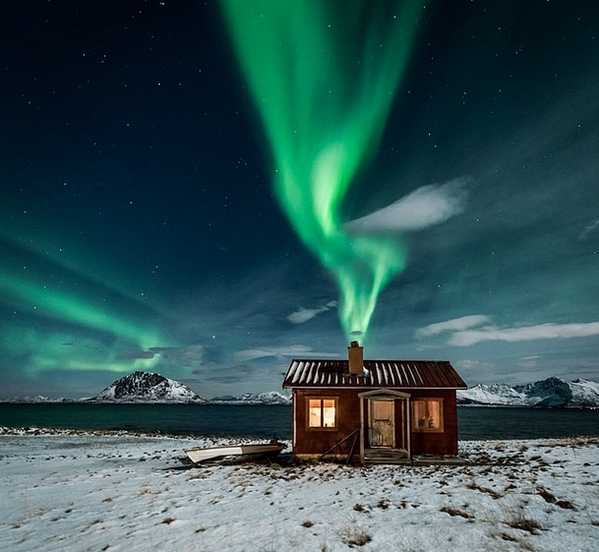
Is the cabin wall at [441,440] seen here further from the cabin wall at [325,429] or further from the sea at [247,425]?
the sea at [247,425]

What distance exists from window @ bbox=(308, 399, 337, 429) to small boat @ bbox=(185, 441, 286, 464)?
243 centimetres

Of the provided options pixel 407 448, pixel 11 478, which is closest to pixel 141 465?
pixel 11 478

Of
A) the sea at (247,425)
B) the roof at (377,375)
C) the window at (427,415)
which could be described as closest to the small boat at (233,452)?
the roof at (377,375)

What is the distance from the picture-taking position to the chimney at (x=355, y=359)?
2169 centimetres

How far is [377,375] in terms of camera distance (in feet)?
72.0

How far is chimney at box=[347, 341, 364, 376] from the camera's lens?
21.7 m

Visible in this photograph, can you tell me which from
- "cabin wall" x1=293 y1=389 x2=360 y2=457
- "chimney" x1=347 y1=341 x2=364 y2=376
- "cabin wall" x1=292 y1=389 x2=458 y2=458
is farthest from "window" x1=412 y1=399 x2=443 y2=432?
"chimney" x1=347 y1=341 x2=364 y2=376

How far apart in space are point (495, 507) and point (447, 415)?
33.6 feet

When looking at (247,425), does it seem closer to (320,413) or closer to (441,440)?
(320,413)

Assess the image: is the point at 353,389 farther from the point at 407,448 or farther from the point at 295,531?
the point at 295,531

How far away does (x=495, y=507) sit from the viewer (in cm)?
1095

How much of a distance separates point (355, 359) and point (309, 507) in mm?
10581

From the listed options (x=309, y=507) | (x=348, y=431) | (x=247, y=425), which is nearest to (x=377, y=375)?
(x=348, y=431)

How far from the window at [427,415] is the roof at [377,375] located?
1010mm
